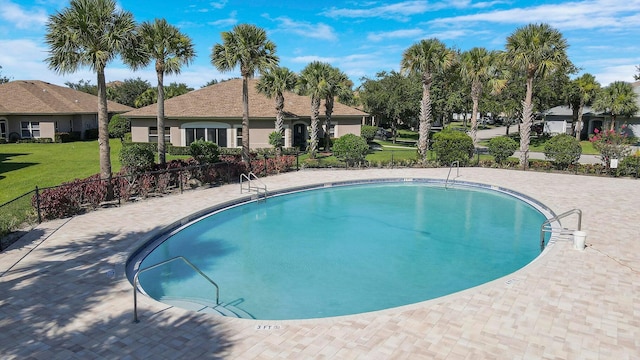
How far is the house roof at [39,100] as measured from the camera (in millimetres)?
40125

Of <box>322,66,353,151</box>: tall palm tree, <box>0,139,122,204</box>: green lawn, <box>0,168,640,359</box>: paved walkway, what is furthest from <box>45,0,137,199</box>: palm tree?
<box>322,66,353,151</box>: tall palm tree

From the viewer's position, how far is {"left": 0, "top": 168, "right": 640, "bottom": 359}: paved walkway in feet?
21.2

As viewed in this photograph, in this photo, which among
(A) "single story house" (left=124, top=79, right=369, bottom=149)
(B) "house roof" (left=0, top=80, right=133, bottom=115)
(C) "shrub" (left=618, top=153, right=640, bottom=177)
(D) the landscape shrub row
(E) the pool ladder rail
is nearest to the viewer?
(D) the landscape shrub row

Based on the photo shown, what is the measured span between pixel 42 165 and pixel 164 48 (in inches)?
442

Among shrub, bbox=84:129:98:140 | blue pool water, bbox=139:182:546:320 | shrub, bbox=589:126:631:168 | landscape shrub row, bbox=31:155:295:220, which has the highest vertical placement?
shrub, bbox=84:129:98:140

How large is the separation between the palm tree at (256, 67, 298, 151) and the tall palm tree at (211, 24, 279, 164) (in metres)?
5.85

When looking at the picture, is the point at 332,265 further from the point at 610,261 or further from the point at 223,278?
the point at 610,261

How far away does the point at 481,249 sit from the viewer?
539 inches

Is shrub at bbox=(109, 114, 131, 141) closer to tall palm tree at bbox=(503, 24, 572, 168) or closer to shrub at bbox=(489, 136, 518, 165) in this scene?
shrub at bbox=(489, 136, 518, 165)

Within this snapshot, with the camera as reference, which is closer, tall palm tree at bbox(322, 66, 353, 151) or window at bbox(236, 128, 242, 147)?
tall palm tree at bbox(322, 66, 353, 151)

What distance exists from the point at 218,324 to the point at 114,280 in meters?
3.33

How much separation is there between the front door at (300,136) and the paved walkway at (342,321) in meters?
27.1

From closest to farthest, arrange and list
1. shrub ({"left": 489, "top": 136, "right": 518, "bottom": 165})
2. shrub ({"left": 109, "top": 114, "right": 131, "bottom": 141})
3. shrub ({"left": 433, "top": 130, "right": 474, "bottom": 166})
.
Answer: shrub ({"left": 489, "top": 136, "right": 518, "bottom": 165}) → shrub ({"left": 433, "top": 130, "right": 474, "bottom": 166}) → shrub ({"left": 109, "top": 114, "right": 131, "bottom": 141})

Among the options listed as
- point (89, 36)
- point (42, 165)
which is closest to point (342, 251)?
point (89, 36)
